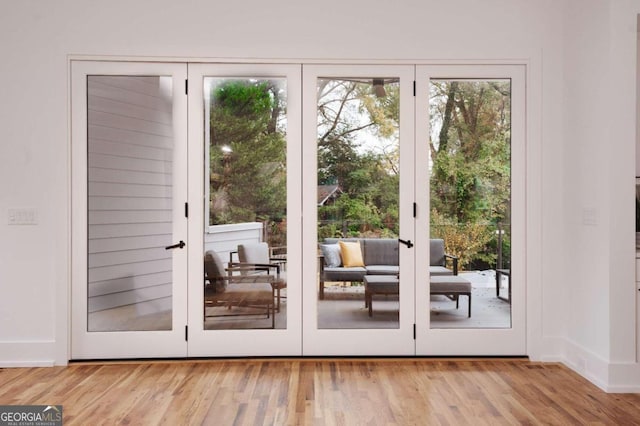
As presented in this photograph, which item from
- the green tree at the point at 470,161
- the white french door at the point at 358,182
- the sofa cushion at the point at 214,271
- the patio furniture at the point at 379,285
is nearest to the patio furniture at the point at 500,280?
the green tree at the point at 470,161

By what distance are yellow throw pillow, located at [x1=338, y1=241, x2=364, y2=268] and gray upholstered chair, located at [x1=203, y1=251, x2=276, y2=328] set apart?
0.58 metres

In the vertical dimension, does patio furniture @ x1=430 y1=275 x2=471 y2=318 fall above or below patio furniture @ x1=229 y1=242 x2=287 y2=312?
below

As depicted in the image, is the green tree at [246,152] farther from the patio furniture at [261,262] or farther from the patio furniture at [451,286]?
the patio furniture at [451,286]

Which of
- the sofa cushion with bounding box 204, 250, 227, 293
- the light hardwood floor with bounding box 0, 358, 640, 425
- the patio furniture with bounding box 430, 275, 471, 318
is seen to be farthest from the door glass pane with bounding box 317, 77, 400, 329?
the sofa cushion with bounding box 204, 250, 227, 293

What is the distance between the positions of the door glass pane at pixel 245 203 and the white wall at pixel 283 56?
374mm

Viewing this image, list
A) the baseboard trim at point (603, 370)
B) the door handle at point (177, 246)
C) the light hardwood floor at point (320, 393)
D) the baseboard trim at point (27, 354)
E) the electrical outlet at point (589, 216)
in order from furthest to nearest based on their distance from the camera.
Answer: the door handle at point (177, 246), the baseboard trim at point (27, 354), the electrical outlet at point (589, 216), the baseboard trim at point (603, 370), the light hardwood floor at point (320, 393)

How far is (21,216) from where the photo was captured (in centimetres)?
397

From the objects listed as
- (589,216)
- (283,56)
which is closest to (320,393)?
(589,216)

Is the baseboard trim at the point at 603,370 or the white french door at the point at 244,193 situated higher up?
the white french door at the point at 244,193

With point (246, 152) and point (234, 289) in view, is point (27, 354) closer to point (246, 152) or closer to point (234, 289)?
point (234, 289)

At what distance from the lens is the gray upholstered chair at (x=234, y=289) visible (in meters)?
4.08

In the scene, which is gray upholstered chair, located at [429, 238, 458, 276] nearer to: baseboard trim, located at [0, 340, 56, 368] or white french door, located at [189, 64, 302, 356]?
white french door, located at [189, 64, 302, 356]

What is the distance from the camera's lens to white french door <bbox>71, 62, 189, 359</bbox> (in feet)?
13.2

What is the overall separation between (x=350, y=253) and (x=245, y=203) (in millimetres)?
916
